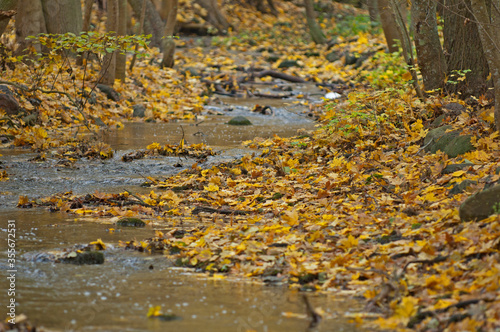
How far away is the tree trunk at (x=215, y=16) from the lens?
1008 inches

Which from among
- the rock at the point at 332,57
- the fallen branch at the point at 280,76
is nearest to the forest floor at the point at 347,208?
the fallen branch at the point at 280,76

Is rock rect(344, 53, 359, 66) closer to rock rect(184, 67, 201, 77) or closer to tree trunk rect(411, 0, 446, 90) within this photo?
rock rect(184, 67, 201, 77)

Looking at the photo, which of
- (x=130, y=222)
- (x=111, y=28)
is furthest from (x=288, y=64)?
(x=130, y=222)

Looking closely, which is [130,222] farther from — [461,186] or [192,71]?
A: [192,71]

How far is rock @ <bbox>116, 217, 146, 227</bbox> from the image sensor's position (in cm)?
552

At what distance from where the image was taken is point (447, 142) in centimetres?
670

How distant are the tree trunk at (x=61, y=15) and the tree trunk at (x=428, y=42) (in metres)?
8.71

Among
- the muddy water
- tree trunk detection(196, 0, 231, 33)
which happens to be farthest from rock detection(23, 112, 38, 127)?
tree trunk detection(196, 0, 231, 33)

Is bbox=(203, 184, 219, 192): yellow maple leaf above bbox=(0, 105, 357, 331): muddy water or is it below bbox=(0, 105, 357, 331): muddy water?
below

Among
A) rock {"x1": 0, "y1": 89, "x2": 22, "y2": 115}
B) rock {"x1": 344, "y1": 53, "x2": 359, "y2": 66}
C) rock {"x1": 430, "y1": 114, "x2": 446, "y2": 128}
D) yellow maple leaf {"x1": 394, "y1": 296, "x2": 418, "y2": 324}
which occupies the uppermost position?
rock {"x1": 344, "y1": 53, "x2": 359, "y2": 66}

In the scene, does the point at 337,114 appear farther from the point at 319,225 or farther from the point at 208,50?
the point at 208,50

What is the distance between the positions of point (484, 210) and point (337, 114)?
441 cm

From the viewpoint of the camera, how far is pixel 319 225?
5.00 metres

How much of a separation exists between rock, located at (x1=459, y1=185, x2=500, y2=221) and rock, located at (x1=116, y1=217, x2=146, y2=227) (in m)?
2.74
